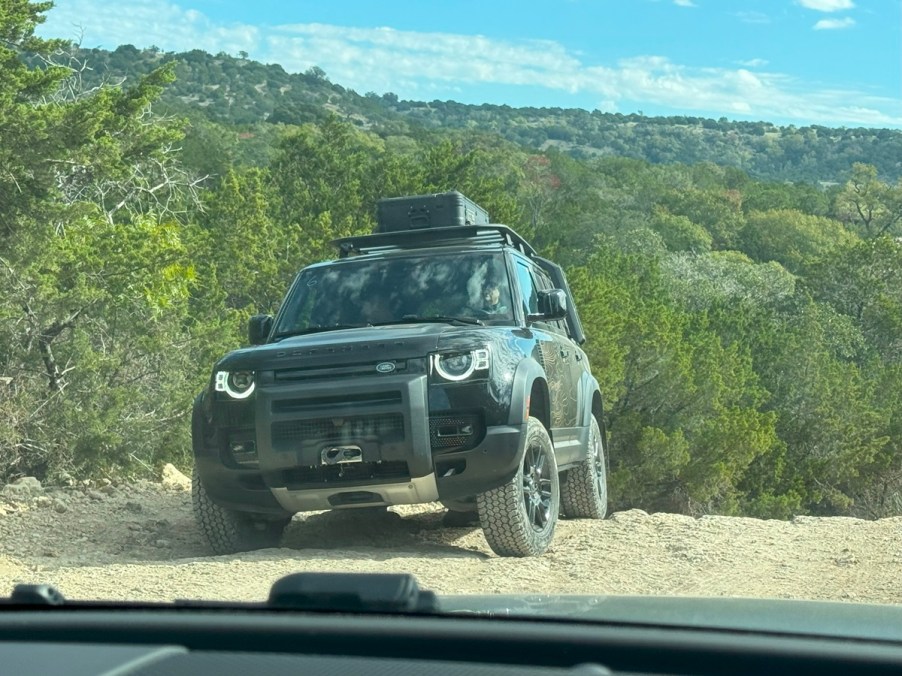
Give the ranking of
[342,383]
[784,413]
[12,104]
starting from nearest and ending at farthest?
[342,383], [12,104], [784,413]

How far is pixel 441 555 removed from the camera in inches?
328

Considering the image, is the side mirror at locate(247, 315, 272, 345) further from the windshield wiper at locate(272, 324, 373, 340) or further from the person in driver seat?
the person in driver seat

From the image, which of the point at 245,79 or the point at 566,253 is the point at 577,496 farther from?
the point at 245,79

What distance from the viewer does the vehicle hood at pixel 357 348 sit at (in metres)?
7.93

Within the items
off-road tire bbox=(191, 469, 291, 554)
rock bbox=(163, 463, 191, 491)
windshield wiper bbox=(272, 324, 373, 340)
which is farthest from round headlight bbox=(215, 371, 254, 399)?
rock bbox=(163, 463, 191, 491)

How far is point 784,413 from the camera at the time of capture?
38.8 meters

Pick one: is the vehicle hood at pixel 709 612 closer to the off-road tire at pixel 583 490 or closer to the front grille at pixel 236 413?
the front grille at pixel 236 413

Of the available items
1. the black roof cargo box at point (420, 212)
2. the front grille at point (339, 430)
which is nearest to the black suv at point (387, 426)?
the front grille at point (339, 430)

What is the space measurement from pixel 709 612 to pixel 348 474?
5.77 metres

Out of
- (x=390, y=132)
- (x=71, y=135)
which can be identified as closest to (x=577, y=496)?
(x=71, y=135)

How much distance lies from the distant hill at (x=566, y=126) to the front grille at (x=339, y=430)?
335ft

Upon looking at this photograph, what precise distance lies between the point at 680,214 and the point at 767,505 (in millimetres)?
66811

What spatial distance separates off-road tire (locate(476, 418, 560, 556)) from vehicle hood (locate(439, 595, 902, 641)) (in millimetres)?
5236

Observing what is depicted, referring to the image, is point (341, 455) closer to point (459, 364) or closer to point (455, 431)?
point (455, 431)
